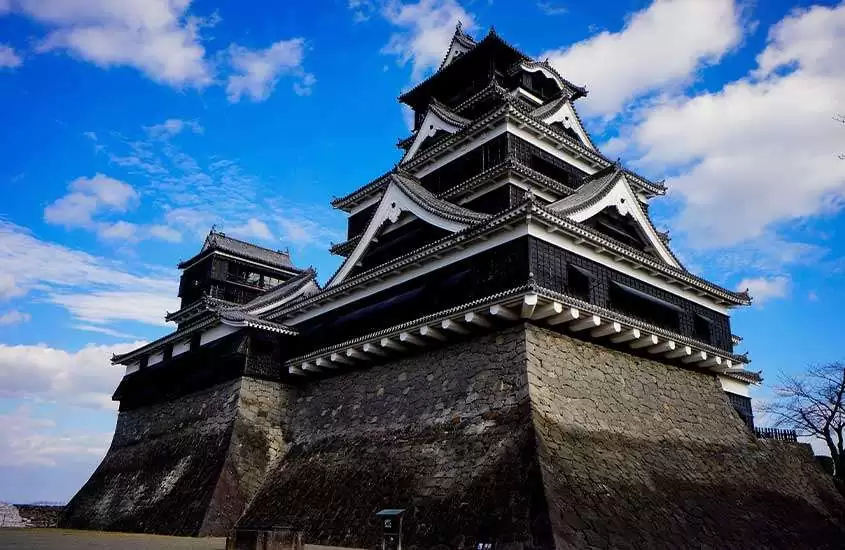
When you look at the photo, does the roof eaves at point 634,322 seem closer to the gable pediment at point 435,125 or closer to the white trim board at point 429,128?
the gable pediment at point 435,125

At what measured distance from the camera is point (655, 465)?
1420cm

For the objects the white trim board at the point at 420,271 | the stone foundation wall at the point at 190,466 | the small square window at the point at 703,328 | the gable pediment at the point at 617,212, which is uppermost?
the gable pediment at the point at 617,212

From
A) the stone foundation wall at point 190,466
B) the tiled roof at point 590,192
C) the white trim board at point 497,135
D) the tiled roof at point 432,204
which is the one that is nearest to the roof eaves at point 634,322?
the tiled roof at point 590,192

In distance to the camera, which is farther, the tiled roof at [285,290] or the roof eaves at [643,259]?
the tiled roof at [285,290]

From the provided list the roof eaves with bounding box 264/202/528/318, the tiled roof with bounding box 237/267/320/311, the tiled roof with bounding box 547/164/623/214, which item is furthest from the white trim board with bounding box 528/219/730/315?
the tiled roof with bounding box 237/267/320/311

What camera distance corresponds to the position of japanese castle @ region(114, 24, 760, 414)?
49.2ft

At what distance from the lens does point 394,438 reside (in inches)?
617

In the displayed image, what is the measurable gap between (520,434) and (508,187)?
28.6 ft

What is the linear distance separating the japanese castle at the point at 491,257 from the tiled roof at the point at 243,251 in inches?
425

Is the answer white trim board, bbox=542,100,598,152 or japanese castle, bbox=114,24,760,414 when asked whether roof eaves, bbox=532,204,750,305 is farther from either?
white trim board, bbox=542,100,598,152

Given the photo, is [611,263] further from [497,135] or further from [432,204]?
[497,135]

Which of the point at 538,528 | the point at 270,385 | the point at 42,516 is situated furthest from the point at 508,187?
the point at 42,516

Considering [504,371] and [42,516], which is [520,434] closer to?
[504,371]

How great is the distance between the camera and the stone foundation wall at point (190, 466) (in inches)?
688
